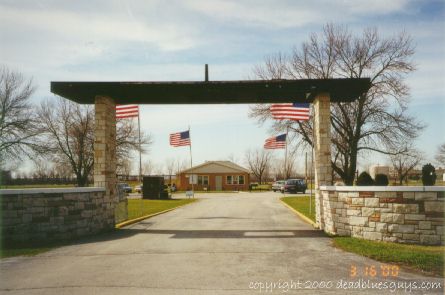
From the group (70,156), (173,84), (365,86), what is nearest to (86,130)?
(70,156)

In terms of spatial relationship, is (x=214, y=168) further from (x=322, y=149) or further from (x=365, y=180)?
(x=322, y=149)

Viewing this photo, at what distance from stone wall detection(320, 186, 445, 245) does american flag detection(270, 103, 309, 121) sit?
3.88 meters

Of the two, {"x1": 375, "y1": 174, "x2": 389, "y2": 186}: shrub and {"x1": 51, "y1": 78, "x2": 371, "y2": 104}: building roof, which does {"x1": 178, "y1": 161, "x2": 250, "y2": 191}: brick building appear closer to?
{"x1": 375, "y1": 174, "x2": 389, "y2": 186}: shrub

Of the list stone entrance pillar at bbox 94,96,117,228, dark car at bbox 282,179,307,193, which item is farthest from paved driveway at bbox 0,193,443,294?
dark car at bbox 282,179,307,193

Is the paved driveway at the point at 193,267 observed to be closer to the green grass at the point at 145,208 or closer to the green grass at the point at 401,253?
the green grass at the point at 401,253

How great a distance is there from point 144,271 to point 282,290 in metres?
2.78

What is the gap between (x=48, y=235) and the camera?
11.1 metres

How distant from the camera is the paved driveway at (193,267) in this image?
249 inches

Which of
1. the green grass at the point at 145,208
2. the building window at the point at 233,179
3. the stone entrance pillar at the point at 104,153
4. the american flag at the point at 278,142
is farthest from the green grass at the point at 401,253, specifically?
the building window at the point at 233,179

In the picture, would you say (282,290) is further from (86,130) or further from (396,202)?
(86,130)

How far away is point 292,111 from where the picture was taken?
568 inches
